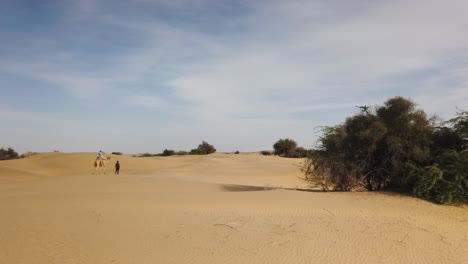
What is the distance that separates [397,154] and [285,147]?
48315 mm

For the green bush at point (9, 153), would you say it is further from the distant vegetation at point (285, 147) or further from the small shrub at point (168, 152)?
the distant vegetation at point (285, 147)

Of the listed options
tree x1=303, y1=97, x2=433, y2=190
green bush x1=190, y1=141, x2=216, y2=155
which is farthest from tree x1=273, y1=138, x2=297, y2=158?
tree x1=303, y1=97, x2=433, y2=190

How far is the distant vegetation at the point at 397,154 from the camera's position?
1262 centimetres

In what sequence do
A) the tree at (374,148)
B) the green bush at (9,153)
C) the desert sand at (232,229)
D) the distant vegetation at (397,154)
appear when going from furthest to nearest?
the green bush at (9,153), the tree at (374,148), the distant vegetation at (397,154), the desert sand at (232,229)

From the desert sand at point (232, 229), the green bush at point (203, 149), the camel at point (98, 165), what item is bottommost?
the desert sand at point (232, 229)

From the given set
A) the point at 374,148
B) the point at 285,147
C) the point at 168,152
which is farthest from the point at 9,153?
the point at 374,148

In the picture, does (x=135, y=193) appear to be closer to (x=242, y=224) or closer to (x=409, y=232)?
(x=242, y=224)

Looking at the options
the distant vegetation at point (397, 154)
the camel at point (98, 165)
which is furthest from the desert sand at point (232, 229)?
the camel at point (98, 165)

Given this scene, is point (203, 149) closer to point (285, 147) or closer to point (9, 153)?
point (285, 147)

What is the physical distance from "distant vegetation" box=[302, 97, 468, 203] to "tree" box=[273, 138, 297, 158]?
44210 mm

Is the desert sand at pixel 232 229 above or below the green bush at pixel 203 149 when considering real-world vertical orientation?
below

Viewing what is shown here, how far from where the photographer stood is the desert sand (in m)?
7.20

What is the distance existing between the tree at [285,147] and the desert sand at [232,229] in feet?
153

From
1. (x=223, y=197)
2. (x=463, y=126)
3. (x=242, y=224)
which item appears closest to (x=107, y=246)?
(x=242, y=224)
